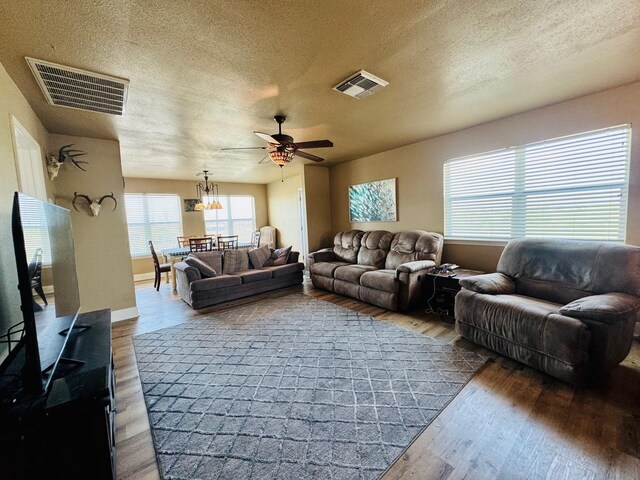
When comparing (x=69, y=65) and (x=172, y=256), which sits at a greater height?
(x=69, y=65)

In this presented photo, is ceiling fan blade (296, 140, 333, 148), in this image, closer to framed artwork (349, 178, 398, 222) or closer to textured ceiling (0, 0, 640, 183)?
textured ceiling (0, 0, 640, 183)

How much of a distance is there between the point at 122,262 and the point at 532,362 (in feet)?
16.1

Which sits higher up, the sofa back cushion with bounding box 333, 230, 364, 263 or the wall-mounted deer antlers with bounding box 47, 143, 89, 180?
the wall-mounted deer antlers with bounding box 47, 143, 89, 180

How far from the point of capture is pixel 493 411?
1787mm

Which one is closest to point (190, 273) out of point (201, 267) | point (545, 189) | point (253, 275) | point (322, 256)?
point (201, 267)

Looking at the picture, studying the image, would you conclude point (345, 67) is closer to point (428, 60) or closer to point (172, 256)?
point (428, 60)

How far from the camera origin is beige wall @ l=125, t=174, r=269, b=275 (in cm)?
664

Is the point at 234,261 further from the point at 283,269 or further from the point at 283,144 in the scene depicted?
the point at 283,144

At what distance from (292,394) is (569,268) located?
2788mm

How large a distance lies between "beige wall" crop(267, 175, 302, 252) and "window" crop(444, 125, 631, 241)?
416 cm

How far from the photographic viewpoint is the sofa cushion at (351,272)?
414cm

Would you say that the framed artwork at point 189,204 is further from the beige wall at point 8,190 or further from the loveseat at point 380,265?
the beige wall at point 8,190

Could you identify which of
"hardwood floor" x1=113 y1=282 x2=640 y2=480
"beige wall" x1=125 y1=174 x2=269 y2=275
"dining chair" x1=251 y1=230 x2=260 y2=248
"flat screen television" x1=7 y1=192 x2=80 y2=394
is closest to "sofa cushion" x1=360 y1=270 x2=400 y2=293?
"hardwood floor" x1=113 y1=282 x2=640 y2=480

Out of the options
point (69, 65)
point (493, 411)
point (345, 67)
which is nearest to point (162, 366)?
point (69, 65)
